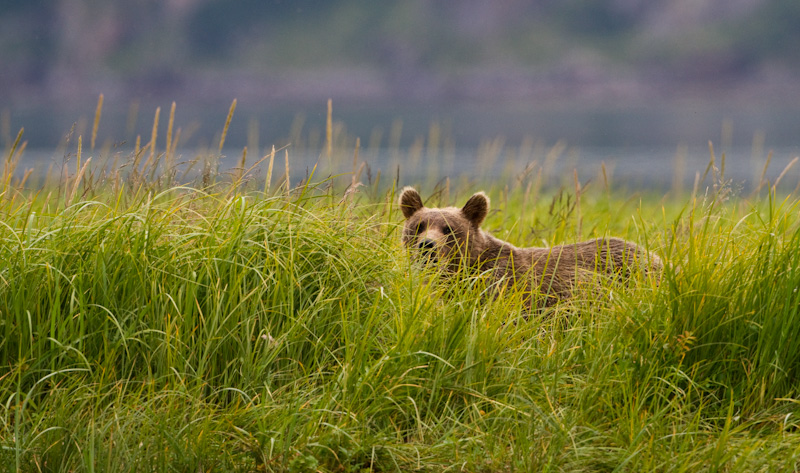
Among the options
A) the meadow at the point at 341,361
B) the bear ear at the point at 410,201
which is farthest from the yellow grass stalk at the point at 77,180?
the bear ear at the point at 410,201

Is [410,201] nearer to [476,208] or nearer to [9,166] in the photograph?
[476,208]

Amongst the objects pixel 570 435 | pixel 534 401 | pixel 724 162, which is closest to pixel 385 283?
pixel 534 401

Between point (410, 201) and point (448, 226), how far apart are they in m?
0.61

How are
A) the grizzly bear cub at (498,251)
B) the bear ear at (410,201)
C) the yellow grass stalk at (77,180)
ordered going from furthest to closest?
the bear ear at (410,201) < the grizzly bear cub at (498,251) < the yellow grass stalk at (77,180)

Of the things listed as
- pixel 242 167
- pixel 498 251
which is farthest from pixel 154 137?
pixel 498 251

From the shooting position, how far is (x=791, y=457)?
2846 mm

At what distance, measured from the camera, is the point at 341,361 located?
364 cm

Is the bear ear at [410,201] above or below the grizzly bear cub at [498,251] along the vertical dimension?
above

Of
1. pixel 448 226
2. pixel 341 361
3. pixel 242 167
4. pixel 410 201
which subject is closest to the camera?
pixel 341 361

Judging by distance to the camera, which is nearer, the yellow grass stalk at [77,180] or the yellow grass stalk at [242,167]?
the yellow grass stalk at [77,180]

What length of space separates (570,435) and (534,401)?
33 cm

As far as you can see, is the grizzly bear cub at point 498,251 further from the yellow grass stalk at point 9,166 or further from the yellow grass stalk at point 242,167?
the yellow grass stalk at point 9,166

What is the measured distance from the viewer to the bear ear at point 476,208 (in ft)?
18.1

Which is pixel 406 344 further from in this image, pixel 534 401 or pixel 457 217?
pixel 457 217
